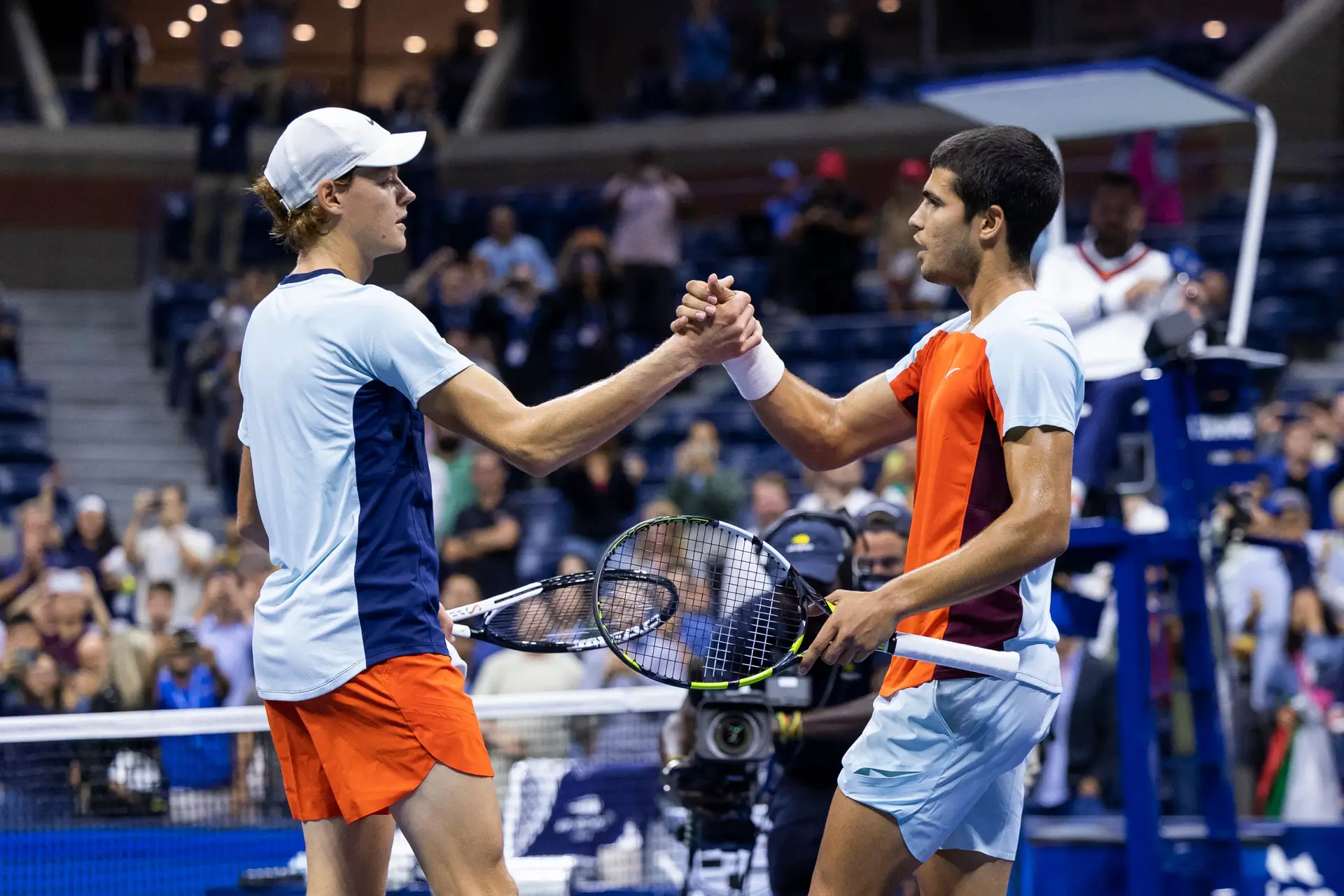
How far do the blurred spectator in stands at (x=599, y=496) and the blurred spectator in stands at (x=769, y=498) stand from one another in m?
2.05

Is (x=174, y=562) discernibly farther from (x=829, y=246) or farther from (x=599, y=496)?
(x=829, y=246)

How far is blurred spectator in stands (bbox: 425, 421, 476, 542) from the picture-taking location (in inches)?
421

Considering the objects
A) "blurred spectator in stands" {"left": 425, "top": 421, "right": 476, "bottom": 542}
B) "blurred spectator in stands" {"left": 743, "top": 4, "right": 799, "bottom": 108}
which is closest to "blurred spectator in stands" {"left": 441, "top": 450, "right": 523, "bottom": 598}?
"blurred spectator in stands" {"left": 425, "top": 421, "right": 476, "bottom": 542}

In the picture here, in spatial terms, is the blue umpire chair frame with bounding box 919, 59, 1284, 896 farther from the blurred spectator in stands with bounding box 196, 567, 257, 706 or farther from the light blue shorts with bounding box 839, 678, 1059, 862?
the blurred spectator in stands with bounding box 196, 567, 257, 706

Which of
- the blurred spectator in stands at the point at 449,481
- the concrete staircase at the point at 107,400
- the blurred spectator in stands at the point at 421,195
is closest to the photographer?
the blurred spectator in stands at the point at 449,481

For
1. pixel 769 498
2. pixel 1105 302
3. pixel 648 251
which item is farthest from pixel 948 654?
pixel 648 251

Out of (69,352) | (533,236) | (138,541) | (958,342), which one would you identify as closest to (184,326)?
(69,352)

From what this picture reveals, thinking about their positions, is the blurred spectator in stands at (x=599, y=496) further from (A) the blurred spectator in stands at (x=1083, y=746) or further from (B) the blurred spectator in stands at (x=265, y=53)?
(B) the blurred spectator in stands at (x=265, y=53)

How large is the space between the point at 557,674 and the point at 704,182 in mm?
10425

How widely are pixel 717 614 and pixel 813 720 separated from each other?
3.55 feet

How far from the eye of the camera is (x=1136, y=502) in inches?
361

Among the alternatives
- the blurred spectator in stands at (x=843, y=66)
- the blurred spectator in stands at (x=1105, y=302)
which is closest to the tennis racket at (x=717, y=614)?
the blurred spectator in stands at (x=1105, y=302)

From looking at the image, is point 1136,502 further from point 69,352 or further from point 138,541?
point 69,352

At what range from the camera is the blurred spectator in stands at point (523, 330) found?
1291 cm
